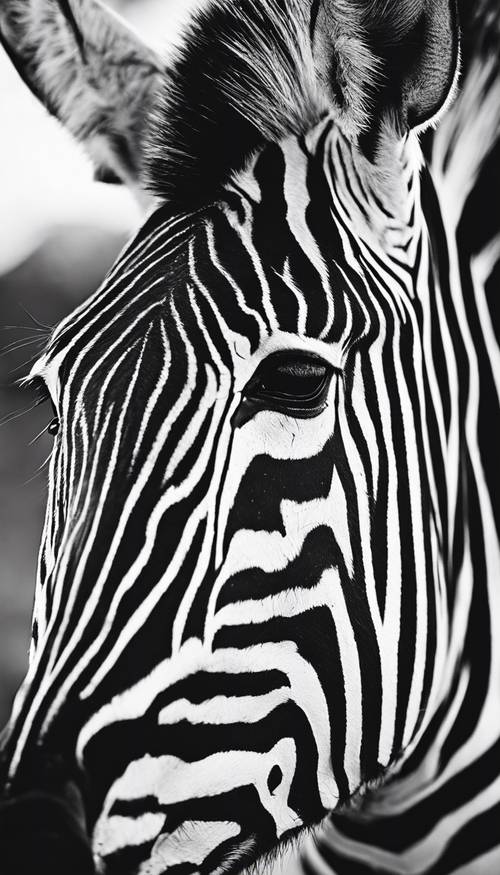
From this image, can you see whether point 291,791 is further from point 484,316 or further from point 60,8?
point 60,8

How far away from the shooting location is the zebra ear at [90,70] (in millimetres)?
2422

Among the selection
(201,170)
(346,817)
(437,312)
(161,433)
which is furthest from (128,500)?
(346,817)

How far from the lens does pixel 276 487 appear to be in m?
1.61

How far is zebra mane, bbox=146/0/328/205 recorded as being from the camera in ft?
6.19

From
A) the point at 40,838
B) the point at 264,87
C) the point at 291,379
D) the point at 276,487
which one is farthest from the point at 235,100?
the point at 40,838

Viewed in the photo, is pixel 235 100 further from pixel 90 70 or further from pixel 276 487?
pixel 276 487

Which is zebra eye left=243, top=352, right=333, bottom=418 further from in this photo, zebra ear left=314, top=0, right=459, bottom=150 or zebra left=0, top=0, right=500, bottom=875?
zebra ear left=314, top=0, right=459, bottom=150

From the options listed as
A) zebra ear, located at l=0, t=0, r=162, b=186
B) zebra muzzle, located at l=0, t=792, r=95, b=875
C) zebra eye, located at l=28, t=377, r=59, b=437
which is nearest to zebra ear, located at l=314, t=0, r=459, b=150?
zebra ear, located at l=0, t=0, r=162, b=186

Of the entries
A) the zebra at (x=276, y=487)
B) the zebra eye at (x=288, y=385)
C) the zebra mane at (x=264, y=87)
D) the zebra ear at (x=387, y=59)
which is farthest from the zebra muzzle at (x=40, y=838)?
the zebra ear at (x=387, y=59)

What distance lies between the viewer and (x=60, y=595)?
59.8 inches

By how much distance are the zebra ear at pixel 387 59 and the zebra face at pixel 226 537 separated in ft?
0.55

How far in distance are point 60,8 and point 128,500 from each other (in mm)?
1743

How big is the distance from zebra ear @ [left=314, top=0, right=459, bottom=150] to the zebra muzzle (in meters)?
1.66

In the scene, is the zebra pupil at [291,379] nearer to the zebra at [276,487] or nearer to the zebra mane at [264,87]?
the zebra at [276,487]
